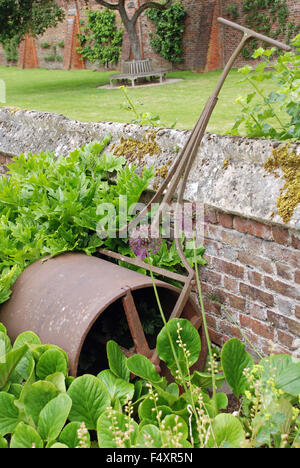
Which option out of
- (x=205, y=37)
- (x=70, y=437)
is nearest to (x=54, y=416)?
(x=70, y=437)

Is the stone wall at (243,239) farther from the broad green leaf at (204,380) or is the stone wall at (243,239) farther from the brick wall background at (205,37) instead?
the brick wall background at (205,37)

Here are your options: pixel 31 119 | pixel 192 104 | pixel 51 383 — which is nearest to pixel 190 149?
pixel 51 383

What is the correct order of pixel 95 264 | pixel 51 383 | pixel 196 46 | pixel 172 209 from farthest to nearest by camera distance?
pixel 196 46
pixel 172 209
pixel 95 264
pixel 51 383

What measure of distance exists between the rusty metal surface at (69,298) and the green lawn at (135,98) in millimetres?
4646

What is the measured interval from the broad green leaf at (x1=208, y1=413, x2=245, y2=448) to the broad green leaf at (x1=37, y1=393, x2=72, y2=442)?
490 millimetres

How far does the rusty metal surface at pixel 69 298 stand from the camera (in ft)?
6.18

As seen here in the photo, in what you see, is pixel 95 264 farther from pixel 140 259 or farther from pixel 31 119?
pixel 31 119

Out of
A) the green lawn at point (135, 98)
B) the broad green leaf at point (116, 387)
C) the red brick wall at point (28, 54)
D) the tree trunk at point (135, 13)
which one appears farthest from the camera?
the red brick wall at point (28, 54)

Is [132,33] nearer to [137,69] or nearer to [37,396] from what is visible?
[137,69]

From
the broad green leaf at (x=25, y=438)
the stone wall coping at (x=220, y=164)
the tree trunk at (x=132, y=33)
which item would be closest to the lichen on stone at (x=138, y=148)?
the stone wall coping at (x=220, y=164)

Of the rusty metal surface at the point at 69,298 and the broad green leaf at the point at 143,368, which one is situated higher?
the rusty metal surface at the point at 69,298

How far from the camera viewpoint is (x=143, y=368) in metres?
1.86

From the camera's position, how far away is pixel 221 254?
7.59 ft

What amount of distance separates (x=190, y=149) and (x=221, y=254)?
1.69ft
